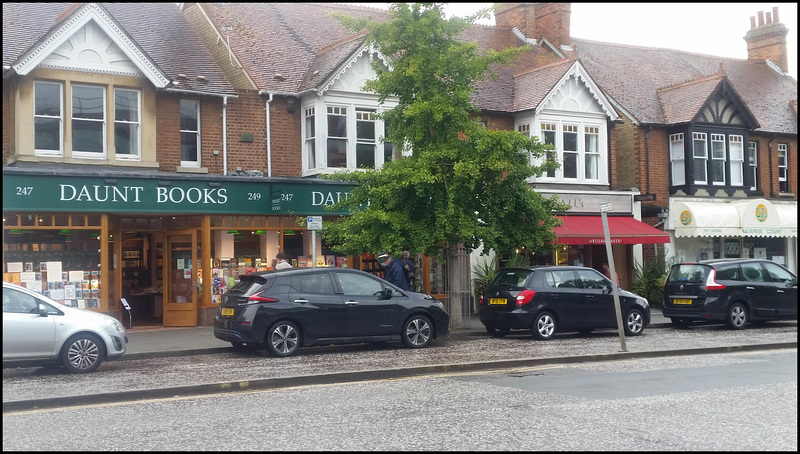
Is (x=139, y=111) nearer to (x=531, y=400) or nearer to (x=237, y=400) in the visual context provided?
(x=237, y=400)

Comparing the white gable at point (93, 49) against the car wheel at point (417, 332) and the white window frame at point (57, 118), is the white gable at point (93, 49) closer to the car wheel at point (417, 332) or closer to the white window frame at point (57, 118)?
the white window frame at point (57, 118)

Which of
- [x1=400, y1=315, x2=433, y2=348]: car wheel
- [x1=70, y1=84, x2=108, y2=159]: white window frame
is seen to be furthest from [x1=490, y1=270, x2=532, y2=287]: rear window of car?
[x1=70, y1=84, x2=108, y2=159]: white window frame

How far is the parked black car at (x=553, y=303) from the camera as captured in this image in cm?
1723

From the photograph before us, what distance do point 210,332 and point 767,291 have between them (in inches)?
512

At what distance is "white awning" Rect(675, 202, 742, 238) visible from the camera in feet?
89.7

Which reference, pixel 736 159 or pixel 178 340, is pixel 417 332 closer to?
pixel 178 340

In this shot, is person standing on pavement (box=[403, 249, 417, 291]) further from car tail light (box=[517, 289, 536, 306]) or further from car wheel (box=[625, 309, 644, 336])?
car wheel (box=[625, 309, 644, 336])

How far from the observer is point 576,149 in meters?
26.0

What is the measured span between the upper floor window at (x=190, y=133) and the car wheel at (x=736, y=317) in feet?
43.5

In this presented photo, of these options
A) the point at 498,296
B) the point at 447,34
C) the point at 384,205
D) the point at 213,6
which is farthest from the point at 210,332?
the point at 213,6

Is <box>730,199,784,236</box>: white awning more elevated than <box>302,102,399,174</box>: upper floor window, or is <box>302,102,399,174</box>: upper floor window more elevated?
<box>302,102,399,174</box>: upper floor window

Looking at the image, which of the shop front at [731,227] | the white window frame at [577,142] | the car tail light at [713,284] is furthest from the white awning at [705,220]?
the car tail light at [713,284]

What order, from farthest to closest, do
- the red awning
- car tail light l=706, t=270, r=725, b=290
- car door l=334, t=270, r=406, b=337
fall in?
the red awning
car tail light l=706, t=270, r=725, b=290
car door l=334, t=270, r=406, b=337

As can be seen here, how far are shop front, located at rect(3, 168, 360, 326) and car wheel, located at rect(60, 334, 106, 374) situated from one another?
4364 mm
